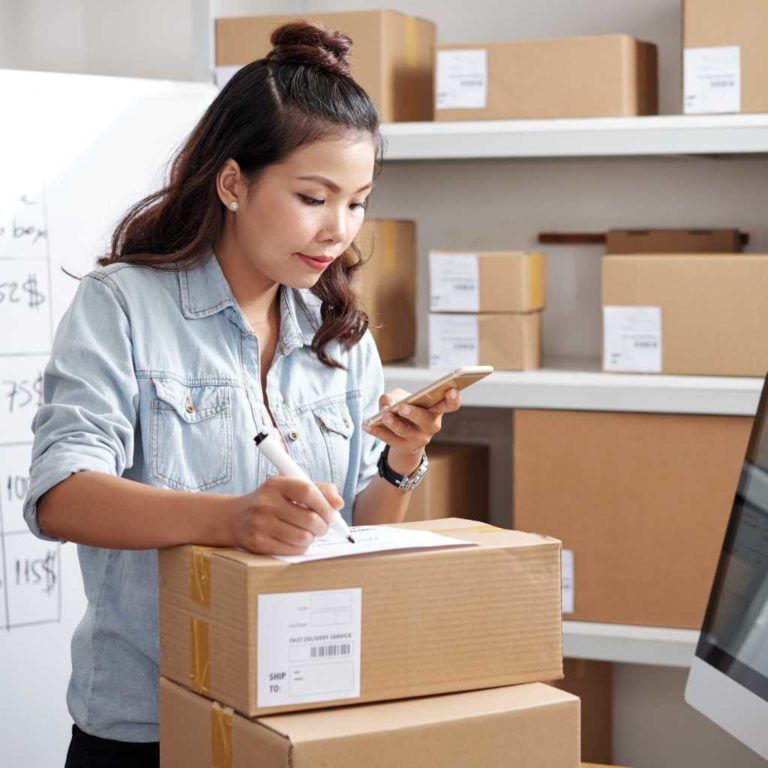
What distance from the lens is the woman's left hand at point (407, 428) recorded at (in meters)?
1.19

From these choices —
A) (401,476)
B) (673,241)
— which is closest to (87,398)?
(401,476)

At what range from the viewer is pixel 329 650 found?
0.90m

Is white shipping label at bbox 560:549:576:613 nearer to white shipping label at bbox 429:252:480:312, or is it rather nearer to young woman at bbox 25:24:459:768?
white shipping label at bbox 429:252:480:312

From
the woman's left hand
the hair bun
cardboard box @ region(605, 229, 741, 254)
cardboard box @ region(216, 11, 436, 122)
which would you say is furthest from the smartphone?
cardboard box @ region(605, 229, 741, 254)

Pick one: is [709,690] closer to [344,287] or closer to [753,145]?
[344,287]

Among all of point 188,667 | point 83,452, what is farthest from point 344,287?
point 188,667

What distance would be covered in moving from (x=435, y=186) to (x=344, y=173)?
1540mm

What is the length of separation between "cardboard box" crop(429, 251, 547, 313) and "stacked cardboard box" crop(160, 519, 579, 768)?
1274 mm

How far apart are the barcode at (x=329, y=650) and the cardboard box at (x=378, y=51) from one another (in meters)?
1.54

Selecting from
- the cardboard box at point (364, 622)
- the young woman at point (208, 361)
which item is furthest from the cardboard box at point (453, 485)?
the cardboard box at point (364, 622)

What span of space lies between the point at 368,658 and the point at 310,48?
2.12 ft

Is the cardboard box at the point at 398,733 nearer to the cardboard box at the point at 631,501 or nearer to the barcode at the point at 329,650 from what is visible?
the barcode at the point at 329,650

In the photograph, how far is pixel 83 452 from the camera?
107 cm

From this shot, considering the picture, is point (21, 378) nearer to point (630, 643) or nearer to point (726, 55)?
point (630, 643)
